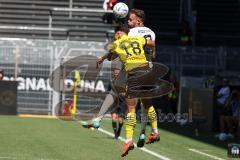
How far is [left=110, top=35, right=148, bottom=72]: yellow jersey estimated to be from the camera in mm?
12742

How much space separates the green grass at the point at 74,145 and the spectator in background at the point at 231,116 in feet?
5.62

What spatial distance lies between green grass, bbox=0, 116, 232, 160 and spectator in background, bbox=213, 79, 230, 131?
2.18 metres

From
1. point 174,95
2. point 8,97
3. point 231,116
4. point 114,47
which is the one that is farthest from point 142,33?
point 8,97

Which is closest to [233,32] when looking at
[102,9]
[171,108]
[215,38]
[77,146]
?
[215,38]

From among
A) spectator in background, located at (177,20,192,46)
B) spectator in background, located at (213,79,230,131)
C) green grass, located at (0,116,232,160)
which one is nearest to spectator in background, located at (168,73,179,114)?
spectator in background, located at (177,20,192,46)

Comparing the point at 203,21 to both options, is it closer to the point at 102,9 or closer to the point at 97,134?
the point at 102,9

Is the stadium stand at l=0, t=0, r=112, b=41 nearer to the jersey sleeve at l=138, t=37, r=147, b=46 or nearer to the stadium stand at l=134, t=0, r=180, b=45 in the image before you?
the stadium stand at l=134, t=0, r=180, b=45

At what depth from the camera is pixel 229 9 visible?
3844 centimetres

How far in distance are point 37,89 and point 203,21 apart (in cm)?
1027

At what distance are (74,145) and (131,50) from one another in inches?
195

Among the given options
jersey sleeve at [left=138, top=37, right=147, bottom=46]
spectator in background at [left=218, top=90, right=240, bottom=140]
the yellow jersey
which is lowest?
spectator in background at [left=218, top=90, right=240, bottom=140]

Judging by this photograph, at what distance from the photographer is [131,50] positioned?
41.8ft

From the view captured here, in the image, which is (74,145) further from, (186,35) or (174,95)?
(186,35)

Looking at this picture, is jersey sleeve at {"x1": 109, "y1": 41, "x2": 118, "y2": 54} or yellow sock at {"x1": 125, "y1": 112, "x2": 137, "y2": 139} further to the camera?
jersey sleeve at {"x1": 109, "y1": 41, "x2": 118, "y2": 54}
